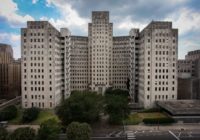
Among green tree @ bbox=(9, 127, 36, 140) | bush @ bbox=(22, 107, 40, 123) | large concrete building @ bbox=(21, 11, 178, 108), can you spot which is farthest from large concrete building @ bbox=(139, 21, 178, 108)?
green tree @ bbox=(9, 127, 36, 140)

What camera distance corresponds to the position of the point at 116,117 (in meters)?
80.9

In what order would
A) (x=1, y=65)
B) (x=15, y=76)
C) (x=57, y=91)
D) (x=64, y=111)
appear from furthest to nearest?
(x=15, y=76) → (x=1, y=65) → (x=57, y=91) → (x=64, y=111)

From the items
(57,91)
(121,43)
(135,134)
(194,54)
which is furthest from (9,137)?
(194,54)

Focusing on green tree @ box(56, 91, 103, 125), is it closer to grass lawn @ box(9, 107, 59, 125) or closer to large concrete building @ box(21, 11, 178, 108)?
grass lawn @ box(9, 107, 59, 125)

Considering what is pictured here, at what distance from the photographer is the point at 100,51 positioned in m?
152

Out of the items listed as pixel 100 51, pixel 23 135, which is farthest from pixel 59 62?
pixel 23 135

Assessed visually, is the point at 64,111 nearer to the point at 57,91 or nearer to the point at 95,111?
the point at 95,111

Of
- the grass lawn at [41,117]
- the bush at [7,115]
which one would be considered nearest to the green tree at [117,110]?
the grass lawn at [41,117]

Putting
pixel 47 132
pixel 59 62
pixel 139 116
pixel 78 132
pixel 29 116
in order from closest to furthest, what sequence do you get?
pixel 78 132 → pixel 47 132 → pixel 29 116 → pixel 139 116 → pixel 59 62

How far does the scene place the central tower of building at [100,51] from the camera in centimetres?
15150

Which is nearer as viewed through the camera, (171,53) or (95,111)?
(95,111)

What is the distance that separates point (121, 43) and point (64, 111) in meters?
102

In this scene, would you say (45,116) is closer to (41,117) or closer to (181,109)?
(41,117)

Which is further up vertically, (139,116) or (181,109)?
(181,109)
